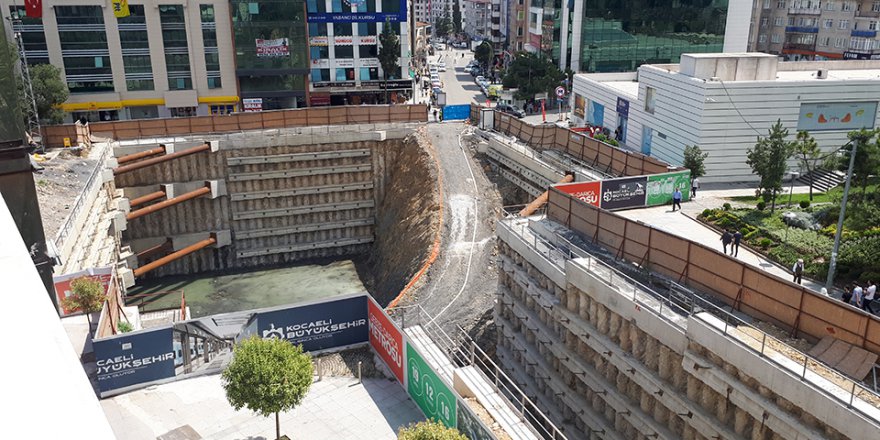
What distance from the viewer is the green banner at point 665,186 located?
108 feet

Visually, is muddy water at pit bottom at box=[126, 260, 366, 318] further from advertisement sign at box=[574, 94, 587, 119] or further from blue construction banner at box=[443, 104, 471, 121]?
advertisement sign at box=[574, 94, 587, 119]

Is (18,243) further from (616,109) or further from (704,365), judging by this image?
(616,109)

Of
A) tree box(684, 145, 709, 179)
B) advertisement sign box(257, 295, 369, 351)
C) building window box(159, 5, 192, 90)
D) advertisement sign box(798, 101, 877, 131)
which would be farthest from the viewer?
building window box(159, 5, 192, 90)

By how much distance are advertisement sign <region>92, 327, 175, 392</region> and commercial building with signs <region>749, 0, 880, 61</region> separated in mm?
91914

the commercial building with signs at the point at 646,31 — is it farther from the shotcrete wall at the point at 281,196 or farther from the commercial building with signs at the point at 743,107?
the shotcrete wall at the point at 281,196

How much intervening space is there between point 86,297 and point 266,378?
436 inches

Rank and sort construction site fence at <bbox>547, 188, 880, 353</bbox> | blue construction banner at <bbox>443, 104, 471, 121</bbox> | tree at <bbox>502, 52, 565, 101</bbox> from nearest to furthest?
1. construction site fence at <bbox>547, 188, 880, 353</bbox>
2. blue construction banner at <bbox>443, 104, 471, 121</bbox>
3. tree at <bbox>502, 52, 565, 101</bbox>

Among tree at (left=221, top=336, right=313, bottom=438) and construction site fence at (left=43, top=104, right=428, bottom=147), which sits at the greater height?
construction site fence at (left=43, top=104, right=428, bottom=147)

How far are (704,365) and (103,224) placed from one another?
33881mm

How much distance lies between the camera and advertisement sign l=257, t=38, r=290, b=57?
6825 centimetres

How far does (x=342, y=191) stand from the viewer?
162 ft

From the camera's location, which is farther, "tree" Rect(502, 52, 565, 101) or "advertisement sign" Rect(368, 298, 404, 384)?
"tree" Rect(502, 52, 565, 101)

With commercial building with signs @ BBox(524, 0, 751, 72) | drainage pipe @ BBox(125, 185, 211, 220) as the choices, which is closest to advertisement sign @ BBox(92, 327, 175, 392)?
drainage pipe @ BBox(125, 185, 211, 220)

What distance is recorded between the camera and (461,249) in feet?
Result: 120
